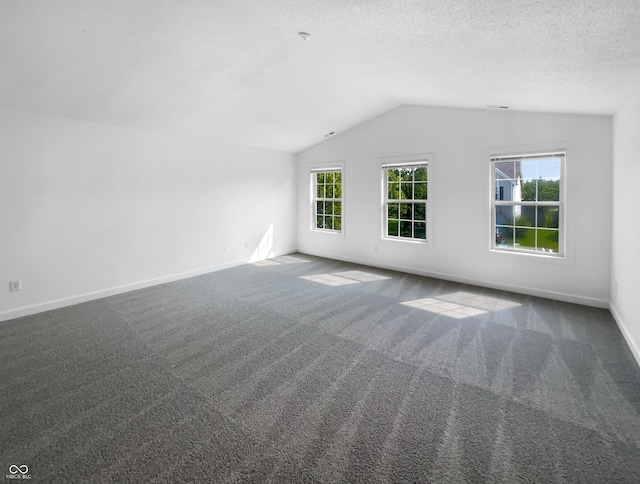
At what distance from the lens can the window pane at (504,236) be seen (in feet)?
15.0

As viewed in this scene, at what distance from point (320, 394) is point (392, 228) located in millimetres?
4206

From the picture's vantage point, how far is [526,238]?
14.6ft

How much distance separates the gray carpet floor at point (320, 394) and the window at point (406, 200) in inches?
80.8

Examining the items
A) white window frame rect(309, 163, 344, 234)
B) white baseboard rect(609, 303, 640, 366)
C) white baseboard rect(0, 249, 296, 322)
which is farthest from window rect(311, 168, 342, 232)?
white baseboard rect(609, 303, 640, 366)

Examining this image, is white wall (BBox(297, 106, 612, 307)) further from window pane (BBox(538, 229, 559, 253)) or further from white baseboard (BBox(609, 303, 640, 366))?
white baseboard (BBox(609, 303, 640, 366))

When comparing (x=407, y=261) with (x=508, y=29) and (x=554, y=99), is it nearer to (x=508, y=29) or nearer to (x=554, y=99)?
(x=554, y=99)

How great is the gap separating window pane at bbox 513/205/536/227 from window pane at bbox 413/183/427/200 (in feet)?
4.60

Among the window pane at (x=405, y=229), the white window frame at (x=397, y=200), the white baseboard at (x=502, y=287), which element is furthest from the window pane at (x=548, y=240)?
the window pane at (x=405, y=229)

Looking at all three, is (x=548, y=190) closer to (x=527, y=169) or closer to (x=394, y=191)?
(x=527, y=169)

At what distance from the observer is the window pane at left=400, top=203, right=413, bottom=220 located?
566 cm

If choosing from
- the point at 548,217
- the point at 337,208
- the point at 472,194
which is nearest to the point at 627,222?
the point at 548,217

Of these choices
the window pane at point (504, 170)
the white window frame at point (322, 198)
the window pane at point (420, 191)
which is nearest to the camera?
the window pane at point (504, 170)

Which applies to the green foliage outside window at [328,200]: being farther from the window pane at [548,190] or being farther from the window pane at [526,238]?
the window pane at [548,190]

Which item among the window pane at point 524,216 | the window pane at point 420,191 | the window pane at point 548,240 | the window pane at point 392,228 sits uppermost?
the window pane at point 420,191
